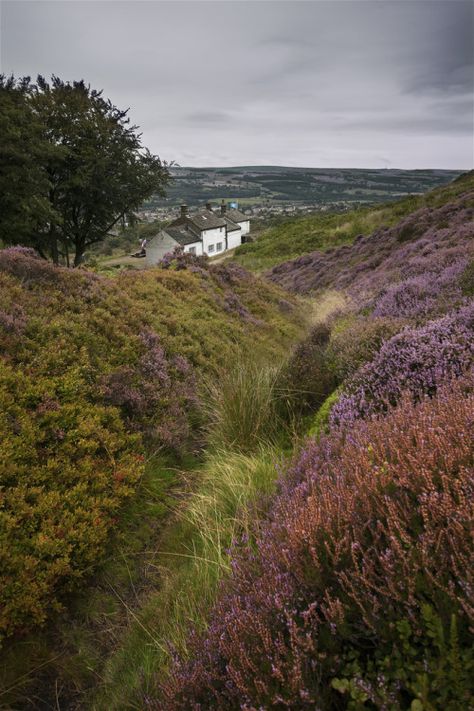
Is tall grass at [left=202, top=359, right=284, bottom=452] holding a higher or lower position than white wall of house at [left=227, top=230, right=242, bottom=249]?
lower

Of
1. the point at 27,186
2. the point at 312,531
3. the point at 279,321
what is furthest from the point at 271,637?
the point at 27,186

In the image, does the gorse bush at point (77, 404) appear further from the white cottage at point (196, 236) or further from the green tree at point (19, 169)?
the white cottage at point (196, 236)

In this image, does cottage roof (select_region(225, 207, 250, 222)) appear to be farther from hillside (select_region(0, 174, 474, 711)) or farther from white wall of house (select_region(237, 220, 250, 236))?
hillside (select_region(0, 174, 474, 711))

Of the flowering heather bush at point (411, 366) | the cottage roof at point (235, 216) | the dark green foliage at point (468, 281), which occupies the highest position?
the cottage roof at point (235, 216)

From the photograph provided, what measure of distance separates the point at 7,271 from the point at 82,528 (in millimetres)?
5389

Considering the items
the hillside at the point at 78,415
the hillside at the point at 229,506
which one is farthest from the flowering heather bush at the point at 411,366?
the hillside at the point at 78,415

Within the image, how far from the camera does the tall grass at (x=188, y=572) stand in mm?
2609

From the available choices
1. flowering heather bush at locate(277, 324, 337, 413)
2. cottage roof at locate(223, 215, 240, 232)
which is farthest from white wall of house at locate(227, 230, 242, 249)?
flowering heather bush at locate(277, 324, 337, 413)

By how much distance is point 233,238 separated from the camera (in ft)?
272

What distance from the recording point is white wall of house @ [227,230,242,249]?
265 ft

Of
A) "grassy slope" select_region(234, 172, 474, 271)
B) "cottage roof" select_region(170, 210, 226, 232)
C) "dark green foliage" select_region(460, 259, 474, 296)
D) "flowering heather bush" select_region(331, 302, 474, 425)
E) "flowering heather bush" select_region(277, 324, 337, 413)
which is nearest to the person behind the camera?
"flowering heather bush" select_region(331, 302, 474, 425)

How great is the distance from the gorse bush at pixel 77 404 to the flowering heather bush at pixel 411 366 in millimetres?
2686

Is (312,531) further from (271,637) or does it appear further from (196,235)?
(196,235)

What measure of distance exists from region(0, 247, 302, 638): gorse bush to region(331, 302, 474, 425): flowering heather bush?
2.69 metres
